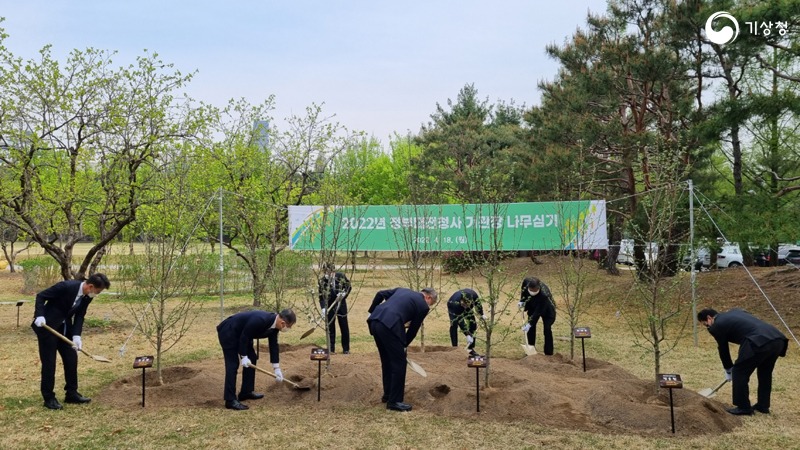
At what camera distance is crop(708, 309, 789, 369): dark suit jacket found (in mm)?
6449

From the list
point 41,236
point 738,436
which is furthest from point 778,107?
point 41,236

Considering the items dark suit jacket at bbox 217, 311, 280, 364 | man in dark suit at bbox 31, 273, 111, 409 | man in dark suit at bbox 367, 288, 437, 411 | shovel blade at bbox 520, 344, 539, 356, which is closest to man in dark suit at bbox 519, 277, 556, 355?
shovel blade at bbox 520, 344, 539, 356

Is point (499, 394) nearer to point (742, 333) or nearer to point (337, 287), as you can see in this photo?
point (742, 333)

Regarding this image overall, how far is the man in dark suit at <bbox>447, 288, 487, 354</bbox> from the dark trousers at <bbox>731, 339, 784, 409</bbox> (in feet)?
9.57

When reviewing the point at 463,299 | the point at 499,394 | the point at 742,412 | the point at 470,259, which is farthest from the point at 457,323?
the point at 742,412

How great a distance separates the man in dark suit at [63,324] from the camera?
Result: 6.83 m

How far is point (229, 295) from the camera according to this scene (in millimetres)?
19375

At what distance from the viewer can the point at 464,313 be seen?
8195 millimetres

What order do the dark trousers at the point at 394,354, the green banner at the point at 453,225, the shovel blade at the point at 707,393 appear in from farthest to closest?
the green banner at the point at 453,225 < the shovel blade at the point at 707,393 < the dark trousers at the point at 394,354

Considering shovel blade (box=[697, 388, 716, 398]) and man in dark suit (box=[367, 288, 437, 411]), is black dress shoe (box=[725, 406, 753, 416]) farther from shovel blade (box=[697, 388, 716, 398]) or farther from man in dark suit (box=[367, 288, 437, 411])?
man in dark suit (box=[367, 288, 437, 411])

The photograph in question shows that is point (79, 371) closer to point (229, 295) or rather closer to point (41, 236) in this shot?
point (41, 236)

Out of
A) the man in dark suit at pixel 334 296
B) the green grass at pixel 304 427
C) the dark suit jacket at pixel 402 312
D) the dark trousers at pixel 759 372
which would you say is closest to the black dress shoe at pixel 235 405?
the green grass at pixel 304 427

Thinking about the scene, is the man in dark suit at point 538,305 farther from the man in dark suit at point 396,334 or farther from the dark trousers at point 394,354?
the dark trousers at point 394,354

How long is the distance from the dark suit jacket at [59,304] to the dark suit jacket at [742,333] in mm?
7213
